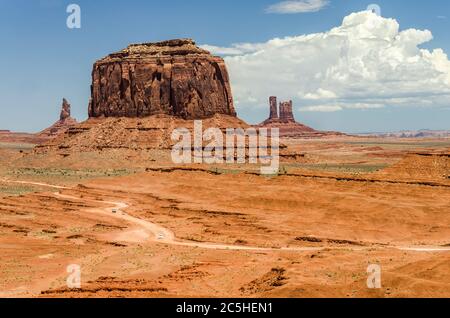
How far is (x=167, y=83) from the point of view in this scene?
120 metres

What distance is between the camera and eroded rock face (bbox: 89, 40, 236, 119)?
391ft

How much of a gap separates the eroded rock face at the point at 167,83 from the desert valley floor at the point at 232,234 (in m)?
40.5

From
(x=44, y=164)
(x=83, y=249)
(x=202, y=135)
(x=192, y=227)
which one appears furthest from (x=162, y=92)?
(x=83, y=249)

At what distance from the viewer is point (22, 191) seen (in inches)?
2849

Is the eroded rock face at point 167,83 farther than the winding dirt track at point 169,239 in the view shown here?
Yes

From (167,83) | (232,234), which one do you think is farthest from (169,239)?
(167,83)

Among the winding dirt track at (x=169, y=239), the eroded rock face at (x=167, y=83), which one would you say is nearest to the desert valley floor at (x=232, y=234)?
the winding dirt track at (x=169, y=239)

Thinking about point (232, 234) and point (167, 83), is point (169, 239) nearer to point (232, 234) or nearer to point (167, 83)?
point (232, 234)

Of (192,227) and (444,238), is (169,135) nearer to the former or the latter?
(192,227)

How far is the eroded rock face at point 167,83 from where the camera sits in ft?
391

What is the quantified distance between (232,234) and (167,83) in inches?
3106

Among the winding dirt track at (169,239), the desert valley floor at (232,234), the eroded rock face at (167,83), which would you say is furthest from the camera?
the eroded rock face at (167,83)

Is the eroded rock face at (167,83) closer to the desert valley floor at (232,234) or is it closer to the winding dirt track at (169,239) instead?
the desert valley floor at (232,234)
